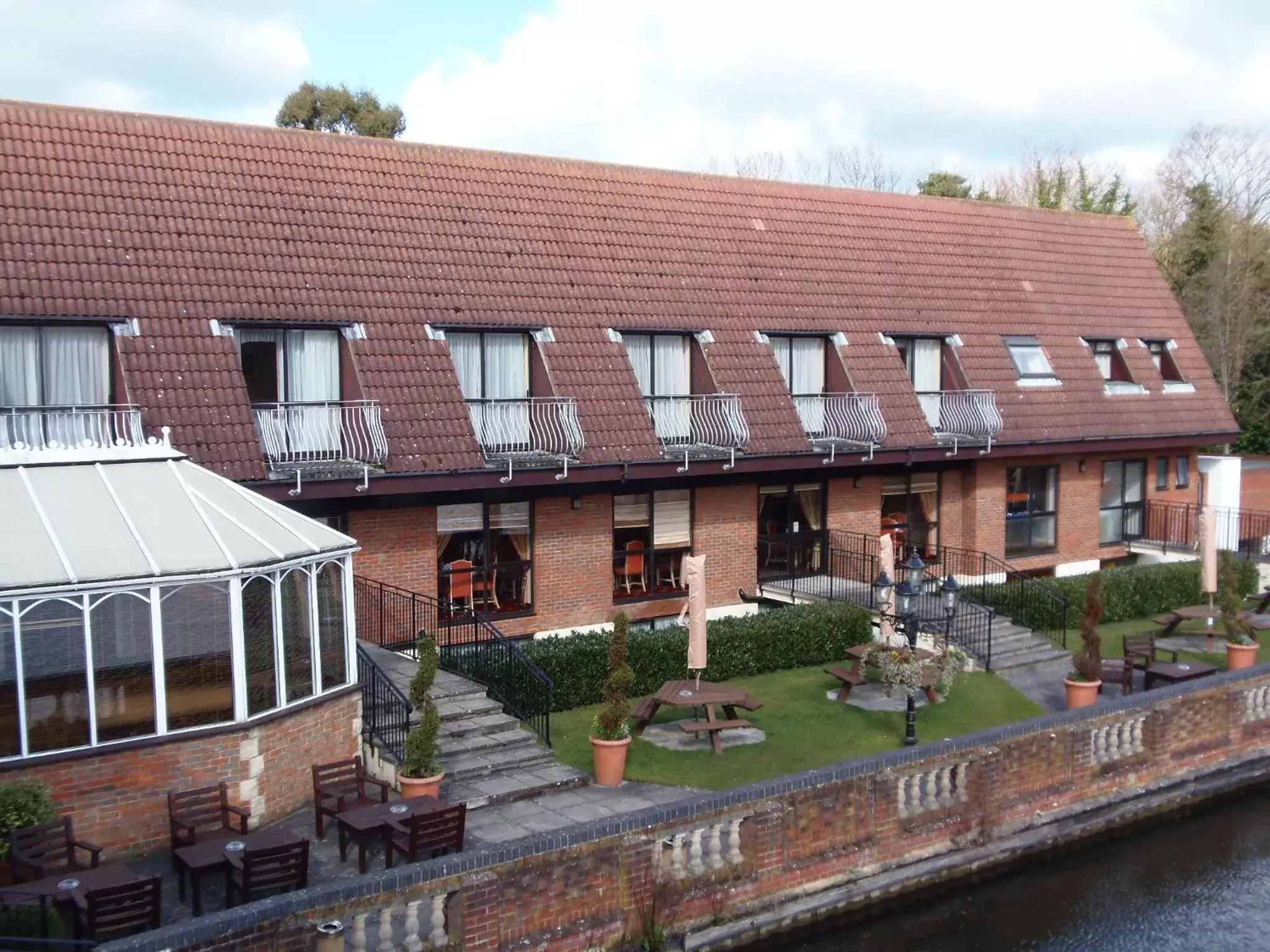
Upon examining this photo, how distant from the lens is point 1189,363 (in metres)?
26.9

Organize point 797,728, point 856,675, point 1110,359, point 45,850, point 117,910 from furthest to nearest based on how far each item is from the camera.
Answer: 1. point 1110,359
2. point 856,675
3. point 797,728
4. point 45,850
5. point 117,910

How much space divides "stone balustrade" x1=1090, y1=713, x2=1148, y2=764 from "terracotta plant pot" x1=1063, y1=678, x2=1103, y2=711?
131 cm

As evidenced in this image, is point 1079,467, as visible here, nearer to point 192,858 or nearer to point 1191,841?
point 1191,841

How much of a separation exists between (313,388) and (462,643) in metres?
4.23

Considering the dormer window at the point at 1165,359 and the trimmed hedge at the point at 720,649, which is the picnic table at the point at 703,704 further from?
the dormer window at the point at 1165,359

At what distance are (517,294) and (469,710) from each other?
24.5ft

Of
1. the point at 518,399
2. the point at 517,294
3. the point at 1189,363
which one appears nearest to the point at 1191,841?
the point at 518,399

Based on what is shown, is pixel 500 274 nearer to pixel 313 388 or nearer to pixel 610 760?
pixel 313 388

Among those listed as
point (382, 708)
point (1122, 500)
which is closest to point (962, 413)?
point (1122, 500)

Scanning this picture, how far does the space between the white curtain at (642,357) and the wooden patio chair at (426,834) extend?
1024 cm

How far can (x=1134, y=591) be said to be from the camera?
22734 millimetres

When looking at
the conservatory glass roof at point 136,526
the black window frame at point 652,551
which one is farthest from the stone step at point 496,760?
the black window frame at point 652,551

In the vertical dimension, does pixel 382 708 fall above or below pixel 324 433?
below

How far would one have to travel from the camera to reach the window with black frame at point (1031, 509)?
939 inches
